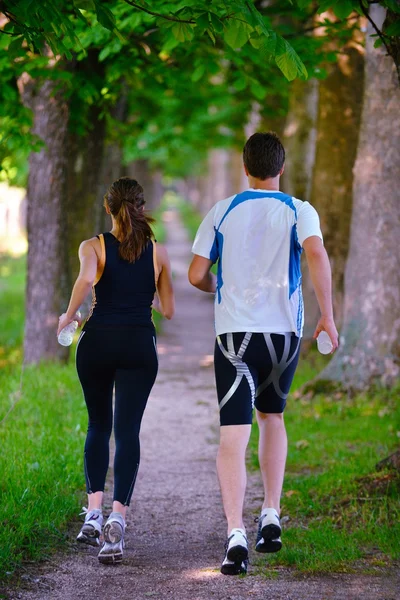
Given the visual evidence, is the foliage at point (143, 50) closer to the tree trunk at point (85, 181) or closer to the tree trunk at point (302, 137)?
the tree trunk at point (85, 181)

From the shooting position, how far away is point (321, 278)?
176 inches

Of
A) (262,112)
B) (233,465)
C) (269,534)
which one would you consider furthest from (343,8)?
(262,112)

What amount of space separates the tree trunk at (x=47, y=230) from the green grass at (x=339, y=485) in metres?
3.04

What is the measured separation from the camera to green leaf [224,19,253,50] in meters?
4.51

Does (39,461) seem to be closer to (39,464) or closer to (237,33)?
(39,464)

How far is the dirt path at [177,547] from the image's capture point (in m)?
4.42

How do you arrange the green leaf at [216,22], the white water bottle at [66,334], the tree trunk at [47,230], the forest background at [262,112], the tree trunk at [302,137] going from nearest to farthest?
the green leaf at [216,22]
the white water bottle at [66,334]
the forest background at [262,112]
the tree trunk at [47,230]
the tree trunk at [302,137]

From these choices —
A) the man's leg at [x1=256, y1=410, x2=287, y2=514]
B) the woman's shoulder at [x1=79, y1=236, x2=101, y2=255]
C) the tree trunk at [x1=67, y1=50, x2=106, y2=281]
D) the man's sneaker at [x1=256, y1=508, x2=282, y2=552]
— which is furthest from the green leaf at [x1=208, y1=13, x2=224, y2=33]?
the tree trunk at [x1=67, y1=50, x2=106, y2=281]

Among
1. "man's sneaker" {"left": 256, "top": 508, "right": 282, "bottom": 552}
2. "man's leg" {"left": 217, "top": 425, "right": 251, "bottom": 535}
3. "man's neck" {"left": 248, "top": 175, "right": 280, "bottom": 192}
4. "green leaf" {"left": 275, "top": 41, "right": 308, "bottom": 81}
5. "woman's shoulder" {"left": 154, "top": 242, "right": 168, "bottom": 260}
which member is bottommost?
"man's sneaker" {"left": 256, "top": 508, "right": 282, "bottom": 552}

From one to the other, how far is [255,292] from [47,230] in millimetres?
6601

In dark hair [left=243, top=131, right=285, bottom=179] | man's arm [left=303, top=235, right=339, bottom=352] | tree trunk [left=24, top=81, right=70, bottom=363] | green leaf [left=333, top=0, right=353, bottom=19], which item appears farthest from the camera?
tree trunk [left=24, top=81, right=70, bottom=363]

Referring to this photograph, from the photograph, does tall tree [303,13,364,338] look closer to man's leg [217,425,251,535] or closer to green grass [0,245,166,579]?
green grass [0,245,166,579]

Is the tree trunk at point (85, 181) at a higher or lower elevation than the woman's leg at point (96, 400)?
higher

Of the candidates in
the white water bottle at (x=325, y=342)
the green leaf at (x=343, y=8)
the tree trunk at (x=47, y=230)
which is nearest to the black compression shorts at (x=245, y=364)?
the white water bottle at (x=325, y=342)
